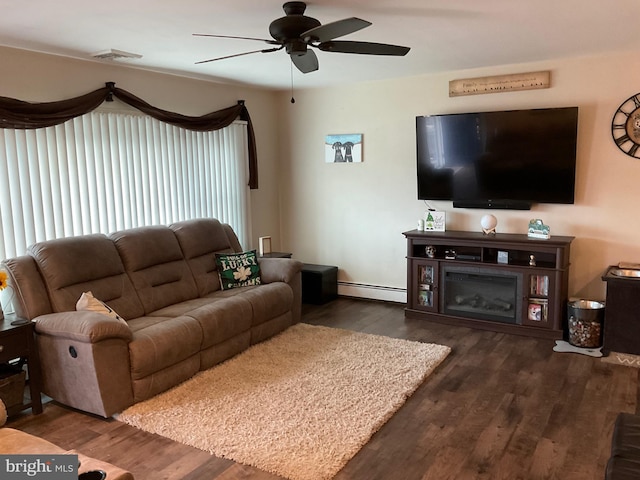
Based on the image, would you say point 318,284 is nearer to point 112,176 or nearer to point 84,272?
point 112,176

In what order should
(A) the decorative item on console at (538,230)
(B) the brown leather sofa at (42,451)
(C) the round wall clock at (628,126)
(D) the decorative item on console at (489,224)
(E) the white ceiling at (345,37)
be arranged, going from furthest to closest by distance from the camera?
(D) the decorative item on console at (489,224), (A) the decorative item on console at (538,230), (C) the round wall clock at (628,126), (E) the white ceiling at (345,37), (B) the brown leather sofa at (42,451)

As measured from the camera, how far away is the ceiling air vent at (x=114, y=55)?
12.7 ft

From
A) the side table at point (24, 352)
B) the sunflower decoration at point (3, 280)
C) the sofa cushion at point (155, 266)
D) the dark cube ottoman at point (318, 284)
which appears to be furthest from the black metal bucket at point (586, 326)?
the sunflower decoration at point (3, 280)

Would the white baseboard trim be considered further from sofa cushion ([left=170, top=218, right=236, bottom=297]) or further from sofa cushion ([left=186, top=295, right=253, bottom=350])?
sofa cushion ([left=186, top=295, right=253, bottom=350])

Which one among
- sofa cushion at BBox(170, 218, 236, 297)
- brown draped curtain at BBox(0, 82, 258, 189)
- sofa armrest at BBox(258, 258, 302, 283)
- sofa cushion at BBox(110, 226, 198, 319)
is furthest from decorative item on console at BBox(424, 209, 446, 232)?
sofa cushion at BBox(110, 226, 198, 319)

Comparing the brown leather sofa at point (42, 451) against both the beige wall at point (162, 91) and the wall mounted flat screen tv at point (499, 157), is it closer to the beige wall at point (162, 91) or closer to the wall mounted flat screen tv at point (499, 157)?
the beige wall at point (162, 91)

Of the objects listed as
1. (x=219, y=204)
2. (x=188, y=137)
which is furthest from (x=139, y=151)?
(x=219, y=204)

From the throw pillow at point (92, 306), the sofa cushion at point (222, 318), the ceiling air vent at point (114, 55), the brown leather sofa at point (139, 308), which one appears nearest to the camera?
the brown leather sofa at point (139, 308)

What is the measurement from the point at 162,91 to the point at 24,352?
8.71 ft

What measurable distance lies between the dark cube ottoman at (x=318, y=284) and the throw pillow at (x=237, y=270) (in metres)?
1.01

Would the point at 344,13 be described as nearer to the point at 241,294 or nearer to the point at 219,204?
the point at 241,294

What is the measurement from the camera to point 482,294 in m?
4.84

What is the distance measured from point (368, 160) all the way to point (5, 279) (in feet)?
11.9

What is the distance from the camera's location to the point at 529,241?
443cm
